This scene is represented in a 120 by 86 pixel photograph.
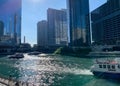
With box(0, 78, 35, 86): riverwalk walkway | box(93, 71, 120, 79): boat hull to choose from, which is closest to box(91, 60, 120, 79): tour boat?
box(93, 71, 120, 79): boat hull

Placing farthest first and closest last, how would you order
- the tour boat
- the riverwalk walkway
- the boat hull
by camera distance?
the tour boat
the boat hull
the riverwalk walkway

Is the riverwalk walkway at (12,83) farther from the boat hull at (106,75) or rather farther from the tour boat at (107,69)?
the tour boat at (107,69)

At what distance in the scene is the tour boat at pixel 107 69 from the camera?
206 ft

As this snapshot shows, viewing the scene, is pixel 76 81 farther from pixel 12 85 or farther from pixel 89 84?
pixel 12 85

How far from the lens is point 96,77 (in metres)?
66.4

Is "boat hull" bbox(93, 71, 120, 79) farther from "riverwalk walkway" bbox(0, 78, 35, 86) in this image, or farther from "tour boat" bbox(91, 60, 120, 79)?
"riverwalk walkway" bbox(0, 78, 35, 86)

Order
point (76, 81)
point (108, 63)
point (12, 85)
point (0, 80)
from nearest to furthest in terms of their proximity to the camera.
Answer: point (12, 85) → point (0, 80) → point (76, 81) → point (108, 63)

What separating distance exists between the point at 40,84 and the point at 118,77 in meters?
22.7

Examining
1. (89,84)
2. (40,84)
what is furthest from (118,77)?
(40,84)

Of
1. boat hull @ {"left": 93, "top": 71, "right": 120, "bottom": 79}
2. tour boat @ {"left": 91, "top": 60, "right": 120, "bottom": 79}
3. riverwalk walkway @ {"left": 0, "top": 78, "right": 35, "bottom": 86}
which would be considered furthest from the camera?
tour boat @ {"left": 91, "top": 60, "right": 120, "bottom": 79}

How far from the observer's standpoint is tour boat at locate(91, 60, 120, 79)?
206 feet

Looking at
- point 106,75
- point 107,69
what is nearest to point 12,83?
point 106,75

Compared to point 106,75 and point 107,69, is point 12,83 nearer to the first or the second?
point 106,75

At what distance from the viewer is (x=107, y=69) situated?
65.5 metres
